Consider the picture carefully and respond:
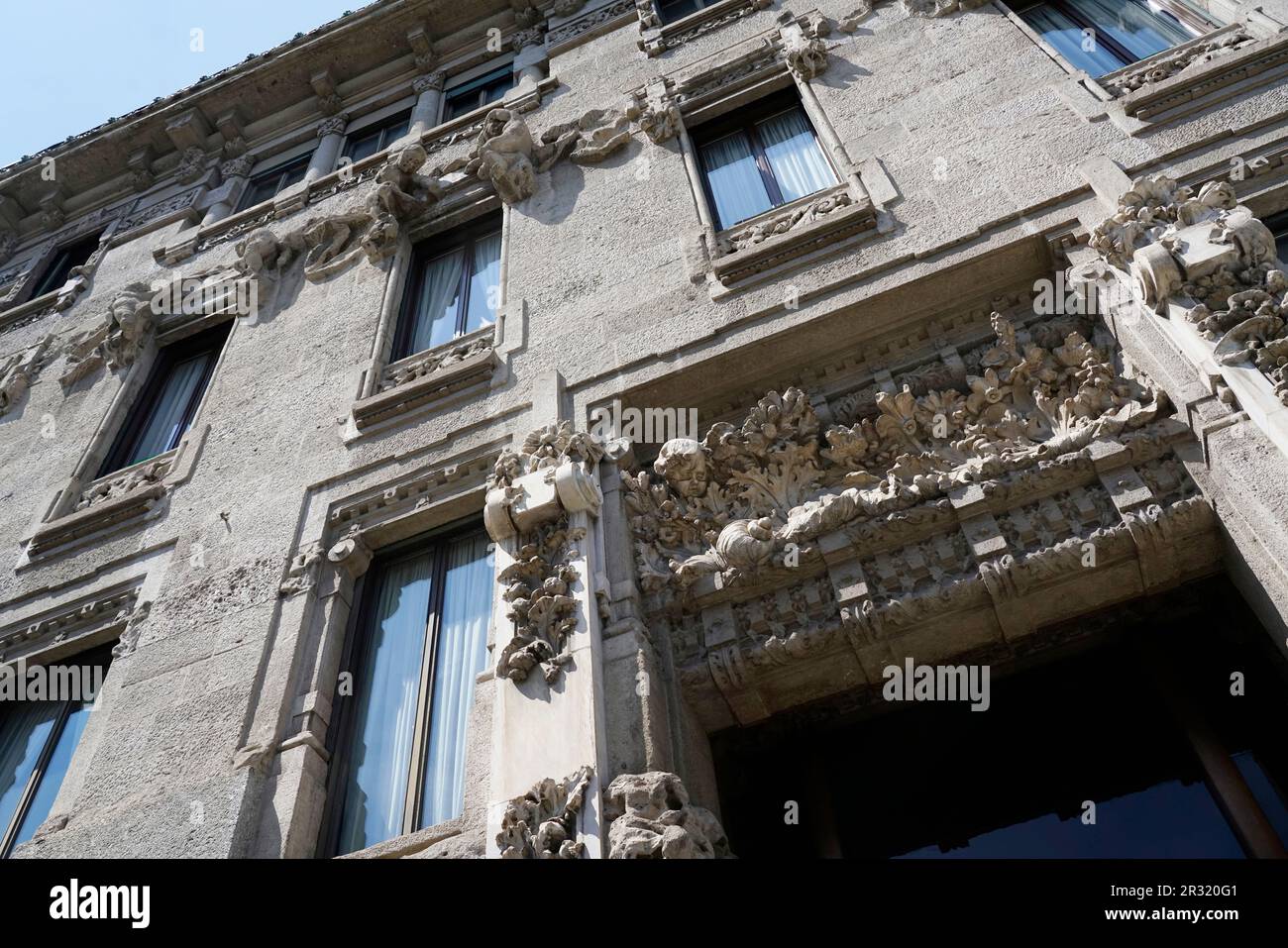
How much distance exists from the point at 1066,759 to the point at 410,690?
4.31 meters

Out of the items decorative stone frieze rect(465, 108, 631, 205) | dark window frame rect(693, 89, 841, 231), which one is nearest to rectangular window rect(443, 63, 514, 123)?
decorative stone frieze rect(465, 108, 631, 205)

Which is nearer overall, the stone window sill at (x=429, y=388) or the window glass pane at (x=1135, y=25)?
the stone window sill at (x=429, y=388)

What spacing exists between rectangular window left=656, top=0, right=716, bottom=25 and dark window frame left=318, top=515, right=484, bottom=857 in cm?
870

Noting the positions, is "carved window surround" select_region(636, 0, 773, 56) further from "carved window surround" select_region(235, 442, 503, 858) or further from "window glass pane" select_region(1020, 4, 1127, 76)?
"carved window surround" select_region(235, 442, 503, 858)

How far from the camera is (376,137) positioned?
15.7 meters

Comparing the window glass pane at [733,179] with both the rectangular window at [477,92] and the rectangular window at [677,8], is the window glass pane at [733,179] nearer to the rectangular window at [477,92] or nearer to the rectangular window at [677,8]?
the rectangular window at [677,8]

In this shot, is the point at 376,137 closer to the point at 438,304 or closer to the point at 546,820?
the point at 438,304

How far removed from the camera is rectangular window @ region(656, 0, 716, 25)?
13938 mm

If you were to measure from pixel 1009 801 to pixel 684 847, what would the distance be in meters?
2.41

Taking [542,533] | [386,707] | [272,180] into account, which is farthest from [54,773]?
[272,180]

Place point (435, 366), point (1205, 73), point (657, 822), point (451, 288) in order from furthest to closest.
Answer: point (451, 288) < point (435, 366) < point (1205, 73) < point (657, 822)

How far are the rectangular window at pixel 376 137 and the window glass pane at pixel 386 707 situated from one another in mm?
9094

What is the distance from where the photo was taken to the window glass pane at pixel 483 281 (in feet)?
34.6

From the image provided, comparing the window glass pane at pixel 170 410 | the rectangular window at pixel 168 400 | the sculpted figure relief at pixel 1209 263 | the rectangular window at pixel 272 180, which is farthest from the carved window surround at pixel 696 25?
the sculpted figure relief at pixel 1209 263
